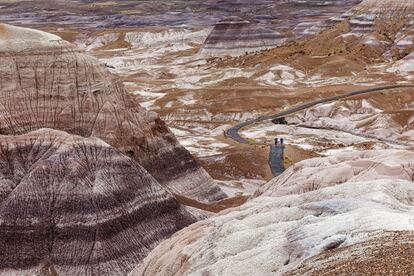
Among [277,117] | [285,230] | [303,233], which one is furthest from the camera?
[277,117]

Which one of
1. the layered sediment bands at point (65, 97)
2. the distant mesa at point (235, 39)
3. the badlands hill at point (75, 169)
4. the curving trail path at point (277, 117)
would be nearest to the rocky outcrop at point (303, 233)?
the badlands hill at point (75, 169)

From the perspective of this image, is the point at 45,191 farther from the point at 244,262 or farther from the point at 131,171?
the point at 244,262

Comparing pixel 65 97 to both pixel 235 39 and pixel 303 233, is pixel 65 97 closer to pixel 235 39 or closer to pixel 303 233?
pixel 303 233

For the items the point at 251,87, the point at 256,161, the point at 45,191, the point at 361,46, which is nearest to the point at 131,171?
the point at 45,191

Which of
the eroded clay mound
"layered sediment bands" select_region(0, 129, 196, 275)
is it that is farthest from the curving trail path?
the eroded clay mound

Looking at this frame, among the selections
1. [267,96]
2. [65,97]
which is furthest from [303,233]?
[267,96]

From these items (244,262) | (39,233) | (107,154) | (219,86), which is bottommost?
(219,86)
